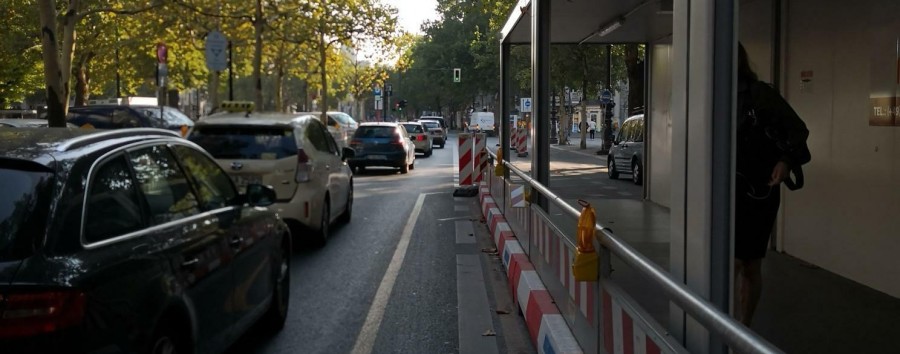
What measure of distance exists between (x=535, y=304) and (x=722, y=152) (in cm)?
294

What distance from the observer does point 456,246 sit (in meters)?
10.8

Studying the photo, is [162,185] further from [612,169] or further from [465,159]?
[612,169]

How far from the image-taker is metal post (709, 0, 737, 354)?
2957mm

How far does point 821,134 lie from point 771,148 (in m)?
3.74

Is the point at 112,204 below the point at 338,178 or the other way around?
the other way around

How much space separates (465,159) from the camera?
1677cm

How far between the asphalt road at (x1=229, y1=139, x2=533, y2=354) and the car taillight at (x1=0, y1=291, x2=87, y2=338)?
284cm

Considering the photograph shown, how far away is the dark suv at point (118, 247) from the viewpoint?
3193 mm

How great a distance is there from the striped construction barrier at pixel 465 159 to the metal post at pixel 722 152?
13523 millimetres

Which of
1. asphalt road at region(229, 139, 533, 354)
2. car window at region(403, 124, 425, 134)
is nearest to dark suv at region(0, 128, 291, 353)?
asphalt road at region(229, 139, 533, 354)

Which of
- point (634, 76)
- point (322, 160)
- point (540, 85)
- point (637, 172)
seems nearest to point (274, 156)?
point (322, 160)

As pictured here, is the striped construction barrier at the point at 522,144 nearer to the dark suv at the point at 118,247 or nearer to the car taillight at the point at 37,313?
the dark suv at the point at 118,247

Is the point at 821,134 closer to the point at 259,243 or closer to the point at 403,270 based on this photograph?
the point at 403,270

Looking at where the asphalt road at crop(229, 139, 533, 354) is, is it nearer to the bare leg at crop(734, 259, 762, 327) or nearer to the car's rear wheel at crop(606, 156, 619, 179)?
→ the bare leg at crop(734, 259, 762, 327)
